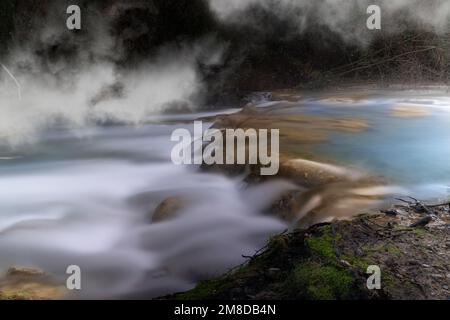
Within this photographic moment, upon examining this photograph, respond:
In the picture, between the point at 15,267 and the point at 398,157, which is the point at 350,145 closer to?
the point at 398,157

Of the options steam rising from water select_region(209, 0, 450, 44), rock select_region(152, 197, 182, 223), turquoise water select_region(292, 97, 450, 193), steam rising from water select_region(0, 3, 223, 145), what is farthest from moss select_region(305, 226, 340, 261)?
steam rising from water select_region(209, 0, 450, 44)

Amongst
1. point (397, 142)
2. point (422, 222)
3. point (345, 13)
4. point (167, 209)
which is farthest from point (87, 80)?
point (422, 222)

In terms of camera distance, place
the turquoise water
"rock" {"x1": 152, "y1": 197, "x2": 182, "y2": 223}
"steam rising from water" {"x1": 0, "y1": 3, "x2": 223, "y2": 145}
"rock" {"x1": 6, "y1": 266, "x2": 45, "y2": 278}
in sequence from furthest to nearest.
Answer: "steam rising from water" {"x1": 0, "y1": 3, "x2": 223, "y2": 145} < the turquoise water < "rock" {"x1": 152, "y1": 197, "x2": 182, "y2": 223} < "rock" {"x1": 6, "y1": 266, "x2": 45, "y2": 278}

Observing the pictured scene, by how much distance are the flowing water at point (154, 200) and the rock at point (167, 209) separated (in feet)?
0.26

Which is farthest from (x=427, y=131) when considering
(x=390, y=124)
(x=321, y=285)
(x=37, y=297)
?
(x=37, y=297)

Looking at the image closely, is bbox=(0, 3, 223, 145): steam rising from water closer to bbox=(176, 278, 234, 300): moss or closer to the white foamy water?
the white foamy water

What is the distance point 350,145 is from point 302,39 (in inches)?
176

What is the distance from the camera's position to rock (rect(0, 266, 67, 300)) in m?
3.08

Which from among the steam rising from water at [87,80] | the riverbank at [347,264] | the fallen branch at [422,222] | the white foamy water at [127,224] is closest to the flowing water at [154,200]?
the white foamy water at [127,224]

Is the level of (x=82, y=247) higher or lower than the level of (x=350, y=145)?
lower

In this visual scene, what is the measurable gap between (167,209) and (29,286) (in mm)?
1231

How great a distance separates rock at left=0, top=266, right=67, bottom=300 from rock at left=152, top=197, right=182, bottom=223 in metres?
0.98

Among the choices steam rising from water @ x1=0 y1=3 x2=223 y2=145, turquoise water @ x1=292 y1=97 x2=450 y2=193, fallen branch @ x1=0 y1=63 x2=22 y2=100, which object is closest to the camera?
turquoise water @ x1=292 y1=97 x2=450 y2=193
